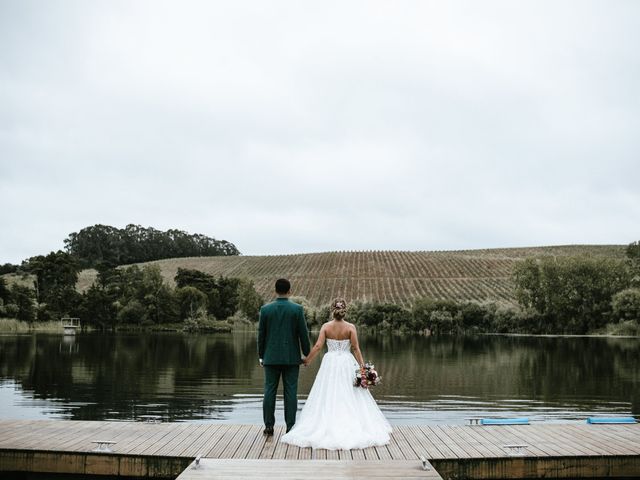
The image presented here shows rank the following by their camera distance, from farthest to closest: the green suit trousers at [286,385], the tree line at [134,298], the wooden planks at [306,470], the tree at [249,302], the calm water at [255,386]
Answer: the tree at [249,302], the tree line at [134,298], the calm water at [255,386], the green suit trousers at [286,385], the wooden planks at [306,470]

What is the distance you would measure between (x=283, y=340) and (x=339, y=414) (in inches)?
56.1

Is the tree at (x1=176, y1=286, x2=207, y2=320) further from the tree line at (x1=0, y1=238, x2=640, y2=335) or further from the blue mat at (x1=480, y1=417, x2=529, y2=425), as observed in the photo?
the blue mat at (x1=480, y1=417, x2=529, y2=425)

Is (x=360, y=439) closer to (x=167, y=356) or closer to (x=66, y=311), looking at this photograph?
(x=167, y=356)

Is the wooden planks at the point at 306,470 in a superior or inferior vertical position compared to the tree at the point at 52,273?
inferior

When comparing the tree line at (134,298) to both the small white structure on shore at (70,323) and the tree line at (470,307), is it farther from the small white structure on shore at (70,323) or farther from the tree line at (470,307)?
the small white structure on shore at (70,323)

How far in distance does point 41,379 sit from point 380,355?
19677 mm

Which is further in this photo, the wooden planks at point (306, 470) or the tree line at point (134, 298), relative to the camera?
the tree line at point (134, 298)

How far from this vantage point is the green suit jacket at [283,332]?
10.9 meters

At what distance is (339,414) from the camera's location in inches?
416

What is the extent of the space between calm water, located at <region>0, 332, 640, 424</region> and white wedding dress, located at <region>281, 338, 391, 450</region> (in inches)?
285

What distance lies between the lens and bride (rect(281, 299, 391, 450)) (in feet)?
33.8

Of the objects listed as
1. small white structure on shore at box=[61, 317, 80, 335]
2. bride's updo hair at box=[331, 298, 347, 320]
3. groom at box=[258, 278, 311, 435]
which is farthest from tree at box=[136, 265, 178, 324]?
bride's updo hair at box=[331, 298, 347, 320]

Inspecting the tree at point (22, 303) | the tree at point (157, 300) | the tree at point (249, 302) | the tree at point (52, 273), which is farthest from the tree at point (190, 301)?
the tree at point (22, 303)

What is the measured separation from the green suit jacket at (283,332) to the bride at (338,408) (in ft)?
0.88
